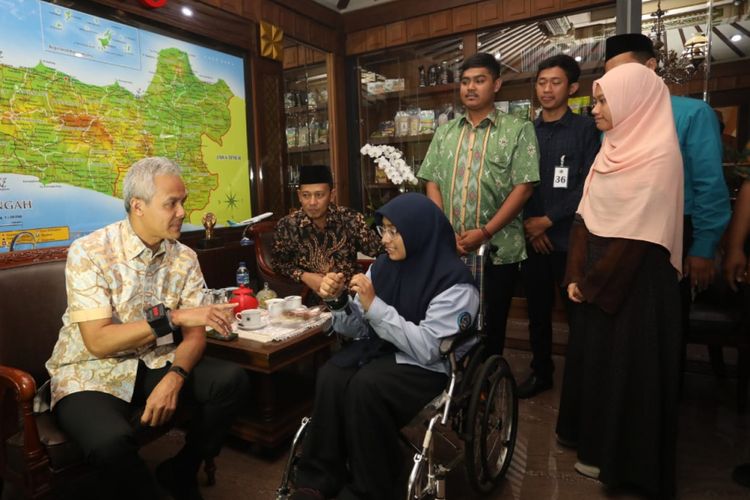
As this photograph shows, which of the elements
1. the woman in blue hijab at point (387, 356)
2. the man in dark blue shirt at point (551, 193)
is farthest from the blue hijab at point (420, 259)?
the man in dark blue shirt at point (551, 193)

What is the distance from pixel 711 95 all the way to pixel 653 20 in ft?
2.17

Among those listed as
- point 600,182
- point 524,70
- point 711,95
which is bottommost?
point 600,182

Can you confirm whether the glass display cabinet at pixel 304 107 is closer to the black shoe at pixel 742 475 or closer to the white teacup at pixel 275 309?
the white teacup at pixel 275 309

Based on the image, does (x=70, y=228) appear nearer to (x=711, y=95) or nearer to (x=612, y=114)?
(x=612, y=114)

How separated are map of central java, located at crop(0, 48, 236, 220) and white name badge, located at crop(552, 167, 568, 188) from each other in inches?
86.5

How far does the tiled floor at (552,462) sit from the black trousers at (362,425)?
423mm

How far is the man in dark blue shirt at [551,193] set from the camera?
2.48 m

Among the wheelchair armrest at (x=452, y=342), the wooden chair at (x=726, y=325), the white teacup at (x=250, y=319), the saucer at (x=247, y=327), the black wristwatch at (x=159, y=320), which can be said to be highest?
the black wristwatch at (x=159, y=320)

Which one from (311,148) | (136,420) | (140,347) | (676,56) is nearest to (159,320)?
(140,347)

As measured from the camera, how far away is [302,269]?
2.62m

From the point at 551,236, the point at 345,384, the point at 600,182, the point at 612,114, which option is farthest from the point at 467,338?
the point at 551,236

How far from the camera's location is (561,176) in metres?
2.49

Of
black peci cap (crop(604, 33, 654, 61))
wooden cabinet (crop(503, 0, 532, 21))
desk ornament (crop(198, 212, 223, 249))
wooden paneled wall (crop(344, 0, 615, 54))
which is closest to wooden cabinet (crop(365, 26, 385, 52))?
wooden paneled wall (crop(344, 0, 615, 54))

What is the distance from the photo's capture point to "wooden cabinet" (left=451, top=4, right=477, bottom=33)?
3.82 m
